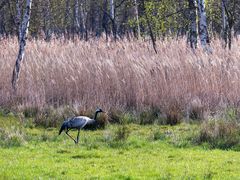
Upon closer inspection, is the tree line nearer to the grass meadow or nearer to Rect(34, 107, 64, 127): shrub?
the grass meadow

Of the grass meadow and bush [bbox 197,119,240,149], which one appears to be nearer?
the grass meadow

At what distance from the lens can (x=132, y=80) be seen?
1454 centimetres

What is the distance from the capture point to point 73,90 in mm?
14906

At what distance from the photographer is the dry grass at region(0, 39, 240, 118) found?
13781 mm

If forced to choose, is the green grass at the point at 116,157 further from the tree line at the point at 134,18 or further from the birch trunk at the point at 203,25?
the tree line at the point at 134,18

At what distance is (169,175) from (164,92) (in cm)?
638

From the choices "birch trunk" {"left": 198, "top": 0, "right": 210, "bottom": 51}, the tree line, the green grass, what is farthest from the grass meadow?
the tree line

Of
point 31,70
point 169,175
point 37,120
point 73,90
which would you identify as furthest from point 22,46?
point 169,175

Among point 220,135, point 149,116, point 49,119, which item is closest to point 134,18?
point 149,116

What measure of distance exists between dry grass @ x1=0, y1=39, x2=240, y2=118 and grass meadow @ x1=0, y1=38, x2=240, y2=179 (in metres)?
0.03

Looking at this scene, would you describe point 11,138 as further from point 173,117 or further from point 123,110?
point 173,117

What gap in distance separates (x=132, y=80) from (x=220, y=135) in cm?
459

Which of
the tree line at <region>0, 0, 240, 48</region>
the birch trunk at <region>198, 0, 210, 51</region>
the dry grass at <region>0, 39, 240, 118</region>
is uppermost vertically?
the tree line at <region>0, 0, 240, 48</region>

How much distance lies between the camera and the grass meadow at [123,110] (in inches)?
333
